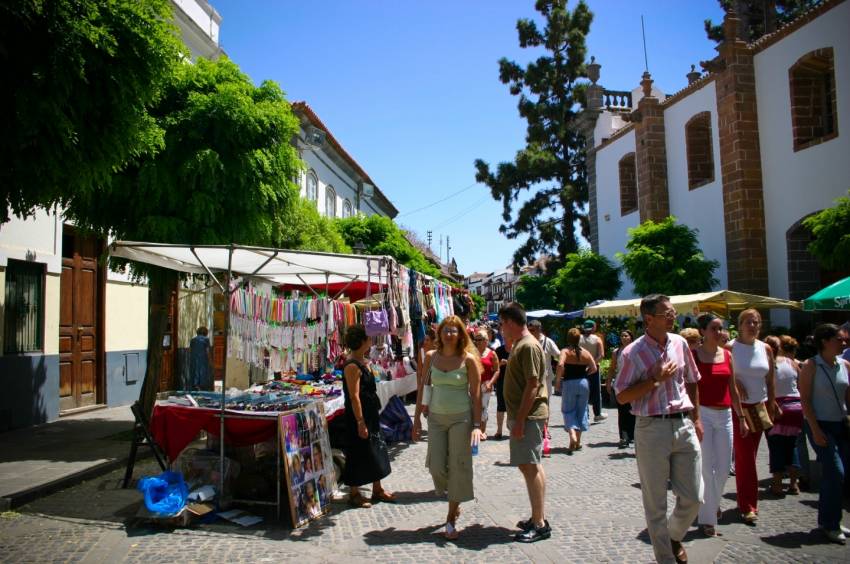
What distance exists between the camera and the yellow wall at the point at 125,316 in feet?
42.0

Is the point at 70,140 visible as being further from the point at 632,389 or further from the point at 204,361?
the point at 204,361

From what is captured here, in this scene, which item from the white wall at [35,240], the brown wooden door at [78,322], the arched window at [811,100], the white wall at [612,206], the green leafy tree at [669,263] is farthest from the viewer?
the white wall at [612,206]

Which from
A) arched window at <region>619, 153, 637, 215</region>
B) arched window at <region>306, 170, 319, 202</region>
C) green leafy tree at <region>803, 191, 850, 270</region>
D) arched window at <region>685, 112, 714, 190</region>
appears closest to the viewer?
A: green leafy tree at <region>803, 191, 850, 270</region>

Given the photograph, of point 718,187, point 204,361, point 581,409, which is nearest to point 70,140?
point 581,409

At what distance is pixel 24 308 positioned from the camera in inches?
406

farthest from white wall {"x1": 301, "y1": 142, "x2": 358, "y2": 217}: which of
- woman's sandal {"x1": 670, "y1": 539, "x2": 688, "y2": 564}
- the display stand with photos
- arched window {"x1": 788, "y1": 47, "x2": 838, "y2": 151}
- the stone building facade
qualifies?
woman's sandal {"x1": 670, "y1": 539, "x2": 688, "y2": 564}

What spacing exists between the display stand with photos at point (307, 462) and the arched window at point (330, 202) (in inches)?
819

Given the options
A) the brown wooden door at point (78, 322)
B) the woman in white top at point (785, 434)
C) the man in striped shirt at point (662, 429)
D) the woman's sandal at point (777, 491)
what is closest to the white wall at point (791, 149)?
the woman in white top at point (785, 434)

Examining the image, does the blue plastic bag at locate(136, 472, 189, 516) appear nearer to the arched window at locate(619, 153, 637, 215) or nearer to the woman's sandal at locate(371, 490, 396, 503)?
the woman's sandal at locate(371, 490, 396, 503)

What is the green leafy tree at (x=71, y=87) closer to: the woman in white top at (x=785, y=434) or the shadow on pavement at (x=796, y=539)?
the shadow on pavement at (x=796, y=539)

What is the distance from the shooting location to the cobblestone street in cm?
471

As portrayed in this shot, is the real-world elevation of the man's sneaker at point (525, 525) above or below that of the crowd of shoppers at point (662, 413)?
below

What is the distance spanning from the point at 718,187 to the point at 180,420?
1745cm

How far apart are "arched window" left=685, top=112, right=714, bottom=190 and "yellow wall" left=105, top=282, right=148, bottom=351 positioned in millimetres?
16948
